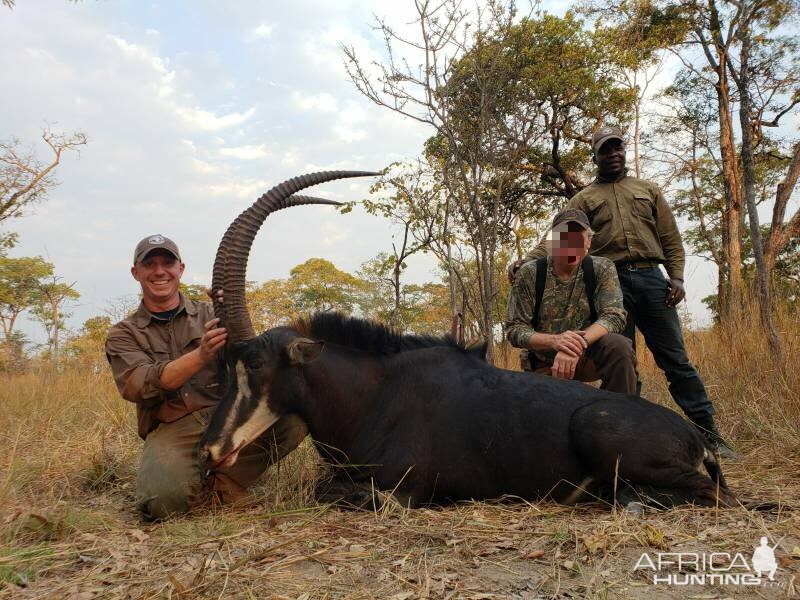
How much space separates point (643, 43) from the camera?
39.6 feet

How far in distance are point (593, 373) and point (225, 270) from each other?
9.78 ft

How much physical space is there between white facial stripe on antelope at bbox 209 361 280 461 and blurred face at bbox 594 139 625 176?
154 inches

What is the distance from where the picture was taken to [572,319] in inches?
185

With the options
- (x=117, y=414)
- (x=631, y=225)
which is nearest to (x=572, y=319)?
(x=631, y=225)

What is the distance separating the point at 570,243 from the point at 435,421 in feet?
6.22

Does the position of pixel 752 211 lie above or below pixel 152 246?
above

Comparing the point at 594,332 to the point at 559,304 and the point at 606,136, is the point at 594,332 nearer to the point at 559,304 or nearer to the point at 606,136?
the point at 559,304

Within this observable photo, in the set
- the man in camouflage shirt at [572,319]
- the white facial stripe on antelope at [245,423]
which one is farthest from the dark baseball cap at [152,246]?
the man in camouflage shirt at [572,319]

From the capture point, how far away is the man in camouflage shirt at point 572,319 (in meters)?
4.31

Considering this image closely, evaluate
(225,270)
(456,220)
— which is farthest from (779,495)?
(456,220)

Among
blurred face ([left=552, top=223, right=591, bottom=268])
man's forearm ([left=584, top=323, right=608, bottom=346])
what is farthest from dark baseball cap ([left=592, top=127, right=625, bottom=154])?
man's forearm ([left=584, top=323, right=608, bottom=346])

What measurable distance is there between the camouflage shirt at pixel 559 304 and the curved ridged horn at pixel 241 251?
181 cm

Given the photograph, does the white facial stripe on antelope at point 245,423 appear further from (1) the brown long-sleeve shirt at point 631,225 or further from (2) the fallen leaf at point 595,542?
(1) the brown long-sleeve shirt at point 631,225

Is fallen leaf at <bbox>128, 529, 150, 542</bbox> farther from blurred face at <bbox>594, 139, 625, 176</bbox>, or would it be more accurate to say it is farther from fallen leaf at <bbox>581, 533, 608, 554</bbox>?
blurred face at <bbox>594, 139, 625, 176</bbox>
